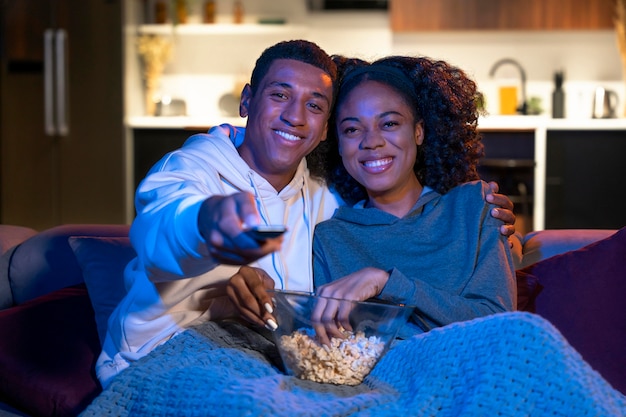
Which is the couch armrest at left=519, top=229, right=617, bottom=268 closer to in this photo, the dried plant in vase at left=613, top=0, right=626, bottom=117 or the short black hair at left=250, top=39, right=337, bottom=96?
the short black hair at left=250, top=39, right=337, bottom=96

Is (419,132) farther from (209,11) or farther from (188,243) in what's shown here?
(209,11)

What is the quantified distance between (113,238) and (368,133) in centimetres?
77

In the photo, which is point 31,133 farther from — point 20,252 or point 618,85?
point 618,85

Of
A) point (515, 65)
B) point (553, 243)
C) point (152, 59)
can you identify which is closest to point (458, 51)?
point (515, 65)

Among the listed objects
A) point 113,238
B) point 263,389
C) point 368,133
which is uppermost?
point 368,133

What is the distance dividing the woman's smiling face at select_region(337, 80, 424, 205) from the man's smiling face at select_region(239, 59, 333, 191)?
8cm

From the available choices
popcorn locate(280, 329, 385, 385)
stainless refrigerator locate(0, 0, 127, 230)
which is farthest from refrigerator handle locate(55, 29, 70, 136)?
popcorn locate(280, 329, 385, 385)

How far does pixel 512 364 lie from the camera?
130cm

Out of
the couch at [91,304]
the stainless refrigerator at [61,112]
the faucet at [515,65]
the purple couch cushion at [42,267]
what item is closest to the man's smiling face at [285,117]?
the couch at [91,304]

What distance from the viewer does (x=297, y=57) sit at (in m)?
1.80

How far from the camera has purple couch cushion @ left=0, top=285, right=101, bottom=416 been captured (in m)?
1.77

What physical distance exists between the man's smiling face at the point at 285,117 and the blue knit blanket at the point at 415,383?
464mm

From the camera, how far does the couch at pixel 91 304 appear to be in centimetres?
182

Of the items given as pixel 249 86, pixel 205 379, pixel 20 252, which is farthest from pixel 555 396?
pixel 20 252
